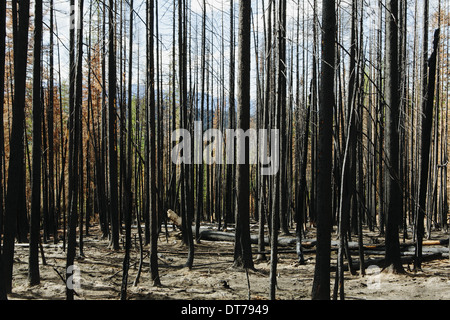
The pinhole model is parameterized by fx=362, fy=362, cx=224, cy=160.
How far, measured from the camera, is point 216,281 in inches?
226

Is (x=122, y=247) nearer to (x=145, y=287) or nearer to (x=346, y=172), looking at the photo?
(x=145, y=287)

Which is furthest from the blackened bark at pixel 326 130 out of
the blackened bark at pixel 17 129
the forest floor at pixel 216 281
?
the blackened bark at pixel 17 129

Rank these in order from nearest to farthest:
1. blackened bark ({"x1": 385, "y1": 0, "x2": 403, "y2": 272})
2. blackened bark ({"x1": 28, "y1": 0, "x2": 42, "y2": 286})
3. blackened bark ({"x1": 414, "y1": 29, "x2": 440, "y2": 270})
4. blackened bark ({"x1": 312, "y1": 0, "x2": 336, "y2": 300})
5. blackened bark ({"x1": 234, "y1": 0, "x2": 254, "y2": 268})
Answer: blackened bark ({"x1": 312, "y1": 0, "x2": 336, "y2": 300}), blackened bark ({"x1": 28, "y1": 0, "x2": 42, "y2": 286}), blackened bark ({"x1": 414, "y1": 29, "x2": 440, "y2": 270}), blackened bark ({"x1": 385, "y1": 0, "x2": 403, "y2": 272}), blackened bark ({"x1": 234, "y1": 0, "x2": 254, "y2": 268})

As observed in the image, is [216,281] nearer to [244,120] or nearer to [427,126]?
[244,120]

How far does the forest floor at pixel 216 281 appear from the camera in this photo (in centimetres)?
502

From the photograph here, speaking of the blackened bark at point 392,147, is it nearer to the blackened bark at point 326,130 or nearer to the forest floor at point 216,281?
the forest floor at point 216,281

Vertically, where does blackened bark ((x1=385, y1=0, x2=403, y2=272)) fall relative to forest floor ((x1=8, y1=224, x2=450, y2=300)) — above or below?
above

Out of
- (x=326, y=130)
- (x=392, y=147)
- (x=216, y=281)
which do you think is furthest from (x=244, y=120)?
(x=326, y=130)

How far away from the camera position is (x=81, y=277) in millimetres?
5996

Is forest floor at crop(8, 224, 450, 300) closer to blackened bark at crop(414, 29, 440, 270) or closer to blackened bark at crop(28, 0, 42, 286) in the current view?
blackened bark at crop(28, 0, 42, 286)

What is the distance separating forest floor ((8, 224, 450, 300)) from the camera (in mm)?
5020

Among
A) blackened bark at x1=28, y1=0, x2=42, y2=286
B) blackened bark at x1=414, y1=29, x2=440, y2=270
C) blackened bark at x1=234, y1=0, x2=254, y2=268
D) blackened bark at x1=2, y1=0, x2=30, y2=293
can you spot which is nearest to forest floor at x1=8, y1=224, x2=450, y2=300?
blackened bark at x1=28, y1=0, x2=42, y2=286

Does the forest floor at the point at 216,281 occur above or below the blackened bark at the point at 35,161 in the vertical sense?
below
